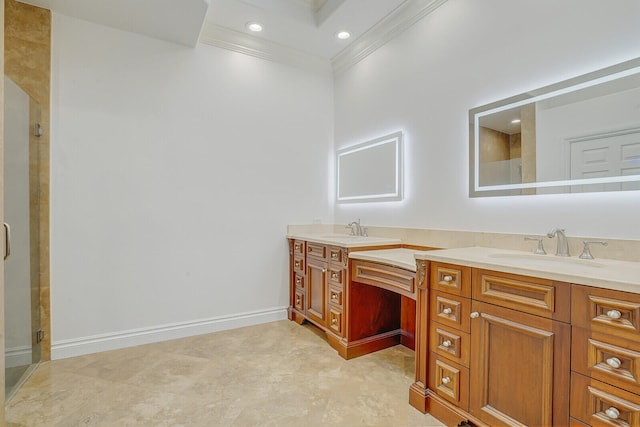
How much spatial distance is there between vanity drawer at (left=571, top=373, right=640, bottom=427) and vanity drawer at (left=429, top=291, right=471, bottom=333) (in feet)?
1.56

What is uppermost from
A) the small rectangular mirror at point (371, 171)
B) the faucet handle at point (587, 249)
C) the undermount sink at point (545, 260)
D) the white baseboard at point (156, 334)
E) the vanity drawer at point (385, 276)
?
the small rectangular mirror at point (371, 171)

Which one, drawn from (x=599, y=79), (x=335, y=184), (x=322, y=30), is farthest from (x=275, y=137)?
(x=599, y=79)

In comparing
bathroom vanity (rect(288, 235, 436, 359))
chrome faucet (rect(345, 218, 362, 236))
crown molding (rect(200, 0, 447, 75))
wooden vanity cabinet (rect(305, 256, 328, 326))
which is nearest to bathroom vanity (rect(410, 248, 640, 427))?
bathroom vanity (rect(288, 235, 436, 359))

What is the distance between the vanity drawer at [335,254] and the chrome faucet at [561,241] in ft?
4.68

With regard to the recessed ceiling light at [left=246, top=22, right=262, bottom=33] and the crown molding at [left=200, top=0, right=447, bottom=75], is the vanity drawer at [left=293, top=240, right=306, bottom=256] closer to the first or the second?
the crown molding at [left=200, top=0, right=447, bottom=75]

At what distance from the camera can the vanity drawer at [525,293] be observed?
1287mm

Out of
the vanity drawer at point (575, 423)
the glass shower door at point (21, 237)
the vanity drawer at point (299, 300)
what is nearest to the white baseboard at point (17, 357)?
the glass shower door at point (21, 237)

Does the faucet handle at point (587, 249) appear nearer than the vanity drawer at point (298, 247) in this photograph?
Yes

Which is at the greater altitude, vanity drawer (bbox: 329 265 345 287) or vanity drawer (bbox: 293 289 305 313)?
vanity drawer (bbox: 329 265 345 287)

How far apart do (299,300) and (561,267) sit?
2322mm

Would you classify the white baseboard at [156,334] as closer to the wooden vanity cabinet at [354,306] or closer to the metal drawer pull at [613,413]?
the wooden vanity cabinet at [354,306]

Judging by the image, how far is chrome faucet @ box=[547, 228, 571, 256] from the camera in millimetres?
1721

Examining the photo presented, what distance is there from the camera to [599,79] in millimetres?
1667

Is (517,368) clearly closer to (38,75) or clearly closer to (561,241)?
(561,241)
